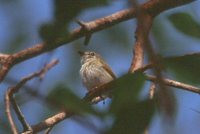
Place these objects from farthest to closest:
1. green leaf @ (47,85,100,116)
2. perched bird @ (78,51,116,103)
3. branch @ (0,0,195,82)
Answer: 1. perched bird @ (78,51,116,103)
2. branch @ (0,0,195,82)
3. green leaf @ (47,85,100,116)

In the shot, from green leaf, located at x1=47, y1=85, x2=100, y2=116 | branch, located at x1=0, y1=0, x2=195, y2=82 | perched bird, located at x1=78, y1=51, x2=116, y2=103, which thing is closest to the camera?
green leaf, located at x1=47, y1=85, x2=100, y2=116

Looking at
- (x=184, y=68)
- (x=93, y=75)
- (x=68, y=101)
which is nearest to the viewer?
(x=68, y=101)

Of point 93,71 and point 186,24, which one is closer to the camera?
point 186,24

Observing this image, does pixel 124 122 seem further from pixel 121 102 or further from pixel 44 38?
pixel 44 38

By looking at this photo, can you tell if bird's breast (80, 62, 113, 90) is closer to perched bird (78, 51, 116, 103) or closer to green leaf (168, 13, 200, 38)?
perched bird (78, 51, 116, 103)

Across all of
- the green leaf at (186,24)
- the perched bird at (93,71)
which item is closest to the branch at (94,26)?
the green leaf at (186,24)

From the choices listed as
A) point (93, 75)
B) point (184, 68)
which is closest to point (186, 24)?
point (184, 68)

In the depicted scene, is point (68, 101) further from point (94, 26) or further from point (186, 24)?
point (94, 26)

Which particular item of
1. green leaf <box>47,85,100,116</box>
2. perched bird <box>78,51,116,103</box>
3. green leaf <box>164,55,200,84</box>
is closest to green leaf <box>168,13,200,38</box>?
green leaf <box>164,55,200,84</box>
